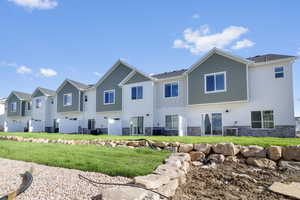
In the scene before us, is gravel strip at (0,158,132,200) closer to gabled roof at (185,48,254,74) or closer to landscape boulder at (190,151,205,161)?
landscape boulder at (190,151,205,161)

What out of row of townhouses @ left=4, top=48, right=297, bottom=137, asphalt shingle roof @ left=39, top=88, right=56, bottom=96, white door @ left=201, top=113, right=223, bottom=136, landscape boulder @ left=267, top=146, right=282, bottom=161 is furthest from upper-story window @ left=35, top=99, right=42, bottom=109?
landscape boulder @ left=267, top=146, right=282, bottom=161

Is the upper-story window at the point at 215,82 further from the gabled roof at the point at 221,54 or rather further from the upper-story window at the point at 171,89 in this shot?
the upper-story window at the point at 171,89

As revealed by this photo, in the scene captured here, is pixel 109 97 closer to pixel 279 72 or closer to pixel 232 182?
pixel 279 72

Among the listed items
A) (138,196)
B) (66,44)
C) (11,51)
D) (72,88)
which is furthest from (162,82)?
(138,196)

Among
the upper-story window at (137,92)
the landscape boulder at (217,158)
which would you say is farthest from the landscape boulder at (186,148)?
the upper-story window at (137,92)

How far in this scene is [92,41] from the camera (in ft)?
53.2

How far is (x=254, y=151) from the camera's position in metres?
6.59

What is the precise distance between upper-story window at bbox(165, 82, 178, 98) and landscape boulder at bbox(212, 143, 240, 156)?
1048 centimetres

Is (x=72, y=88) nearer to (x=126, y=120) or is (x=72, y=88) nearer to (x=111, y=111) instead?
(x=111, y=111)

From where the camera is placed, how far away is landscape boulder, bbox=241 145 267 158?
6477 millimetres

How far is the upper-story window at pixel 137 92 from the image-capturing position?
1873cm

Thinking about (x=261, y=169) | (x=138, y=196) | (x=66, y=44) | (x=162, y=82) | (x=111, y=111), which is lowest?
(x=261, y=169)

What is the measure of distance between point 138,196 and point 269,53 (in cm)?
1653

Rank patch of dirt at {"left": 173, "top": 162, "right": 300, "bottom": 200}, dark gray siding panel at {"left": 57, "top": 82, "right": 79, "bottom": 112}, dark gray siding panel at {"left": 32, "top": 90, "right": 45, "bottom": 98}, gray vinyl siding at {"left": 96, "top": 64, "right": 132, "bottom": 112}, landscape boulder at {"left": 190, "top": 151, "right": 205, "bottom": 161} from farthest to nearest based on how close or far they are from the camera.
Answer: dark gray siding panel at {"left": 32, "top": 90, "right": 45, "bottom": 98} → dark gray siding panel at {"left": 57, "top": 82, "right": 79, "bottom": 112} → gray vinyl siding at {"left": 96, "top": 64, "right": 132, "bottom": 112} → landscape boulder at {"left": 190, "top": 151, "right": 205, "bottom": 161} → patch of dirt at {"left": 173, "top": 162, "right": 300, "bottom": 200}
